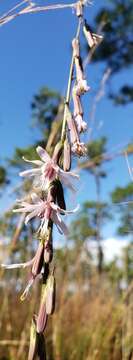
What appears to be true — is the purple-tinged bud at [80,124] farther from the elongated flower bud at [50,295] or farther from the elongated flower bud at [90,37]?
the elongated flower bud at [50,295]

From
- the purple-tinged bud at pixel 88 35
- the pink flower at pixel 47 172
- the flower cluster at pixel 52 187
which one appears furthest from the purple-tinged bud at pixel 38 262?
the purple-tinged bud at pixel 88 35

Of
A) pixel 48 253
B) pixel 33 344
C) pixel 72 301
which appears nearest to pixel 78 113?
pixel 48 253

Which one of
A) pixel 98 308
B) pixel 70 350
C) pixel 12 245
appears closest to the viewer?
pixel 12 245

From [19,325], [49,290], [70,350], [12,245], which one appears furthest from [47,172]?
[19,325]

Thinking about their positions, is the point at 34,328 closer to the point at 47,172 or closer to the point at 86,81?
the point at 47,172

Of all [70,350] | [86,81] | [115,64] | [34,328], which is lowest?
[70,350]

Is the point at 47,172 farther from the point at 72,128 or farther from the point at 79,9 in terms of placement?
the point at 79,9
